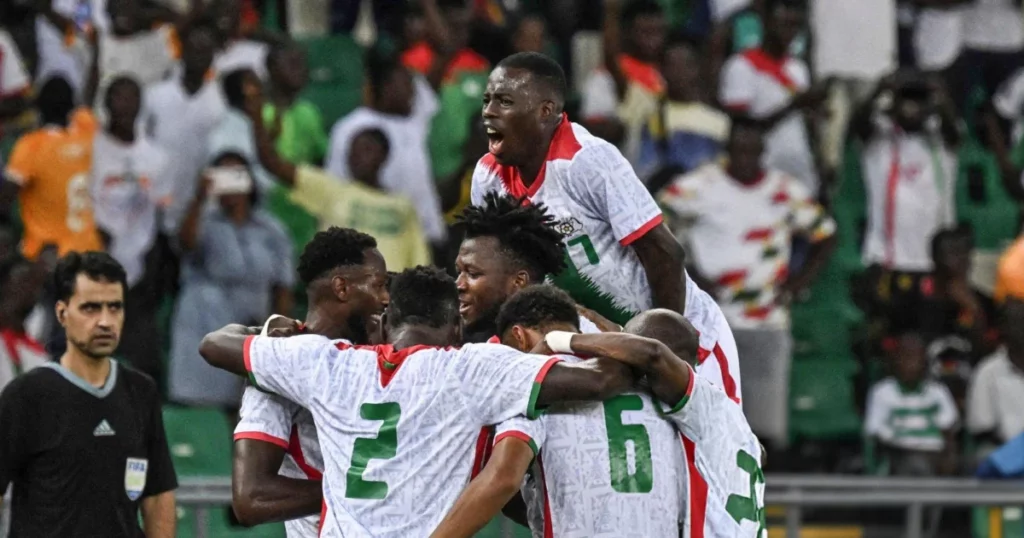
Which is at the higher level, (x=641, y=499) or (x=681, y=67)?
(x=681, y=67)

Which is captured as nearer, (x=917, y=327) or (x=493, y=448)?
(x=493, y=448)

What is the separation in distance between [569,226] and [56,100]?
557 cm

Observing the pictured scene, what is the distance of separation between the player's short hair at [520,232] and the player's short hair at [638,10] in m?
6.44

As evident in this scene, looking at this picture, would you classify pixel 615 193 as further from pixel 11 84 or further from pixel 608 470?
pixel 11 84

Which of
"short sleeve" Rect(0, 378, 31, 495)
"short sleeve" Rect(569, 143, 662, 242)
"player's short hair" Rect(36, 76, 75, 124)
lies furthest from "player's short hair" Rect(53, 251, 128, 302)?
"player's short hair" Rect(36, 76, 75, 124)

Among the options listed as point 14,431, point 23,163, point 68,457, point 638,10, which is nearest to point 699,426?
point 68,457

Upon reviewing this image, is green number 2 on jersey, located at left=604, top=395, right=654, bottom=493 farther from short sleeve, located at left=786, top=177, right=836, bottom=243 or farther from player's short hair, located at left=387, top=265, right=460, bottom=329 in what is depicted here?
short sleeve, located at left=786, top=177, right=836, bottom=243

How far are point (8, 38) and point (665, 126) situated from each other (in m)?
3.96

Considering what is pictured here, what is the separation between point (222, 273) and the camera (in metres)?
10.2

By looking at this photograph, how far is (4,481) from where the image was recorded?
6453 millimetres

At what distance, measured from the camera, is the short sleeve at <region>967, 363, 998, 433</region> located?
36.2ft

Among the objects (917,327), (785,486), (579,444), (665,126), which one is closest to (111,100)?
(665,126)

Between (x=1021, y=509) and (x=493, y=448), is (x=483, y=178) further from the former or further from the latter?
(x=1021, y=509)

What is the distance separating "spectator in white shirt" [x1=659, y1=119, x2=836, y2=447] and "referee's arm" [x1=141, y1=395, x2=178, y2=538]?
461cm
